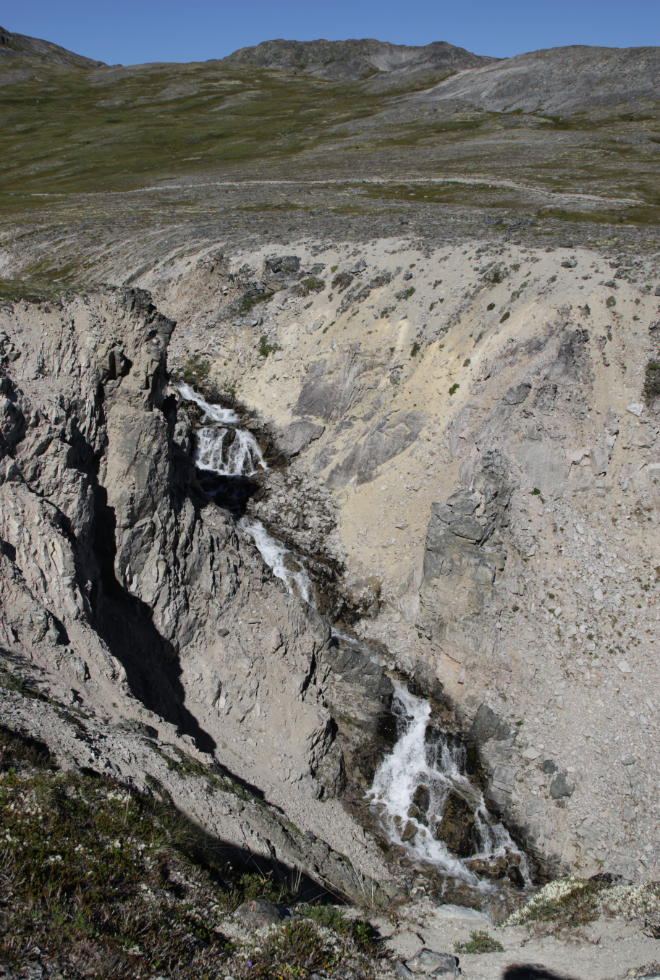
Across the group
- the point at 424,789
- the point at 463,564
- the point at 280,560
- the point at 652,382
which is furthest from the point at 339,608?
the point at 652,382

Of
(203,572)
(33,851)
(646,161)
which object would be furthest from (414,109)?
(33,851)

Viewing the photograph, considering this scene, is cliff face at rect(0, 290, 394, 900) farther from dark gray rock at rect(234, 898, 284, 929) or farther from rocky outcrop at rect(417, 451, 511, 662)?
rocky outcrop at rect(417, 451, 511, 662)

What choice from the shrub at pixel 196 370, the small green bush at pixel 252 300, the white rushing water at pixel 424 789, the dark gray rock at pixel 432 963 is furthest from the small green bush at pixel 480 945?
the small green bush at pixel 252 300

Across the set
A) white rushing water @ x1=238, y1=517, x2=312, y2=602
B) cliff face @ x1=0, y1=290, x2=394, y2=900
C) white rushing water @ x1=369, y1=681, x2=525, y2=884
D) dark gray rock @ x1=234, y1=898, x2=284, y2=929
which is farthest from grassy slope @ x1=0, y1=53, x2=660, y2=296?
white rushing water @ x1=369, y1=681, x2=525, y2=884

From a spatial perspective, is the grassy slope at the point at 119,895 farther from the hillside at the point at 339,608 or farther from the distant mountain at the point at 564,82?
the distant mountain at the point at 564,82

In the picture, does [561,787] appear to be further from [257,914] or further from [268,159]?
[268,159]

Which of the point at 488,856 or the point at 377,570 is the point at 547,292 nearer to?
the point at 377,570
